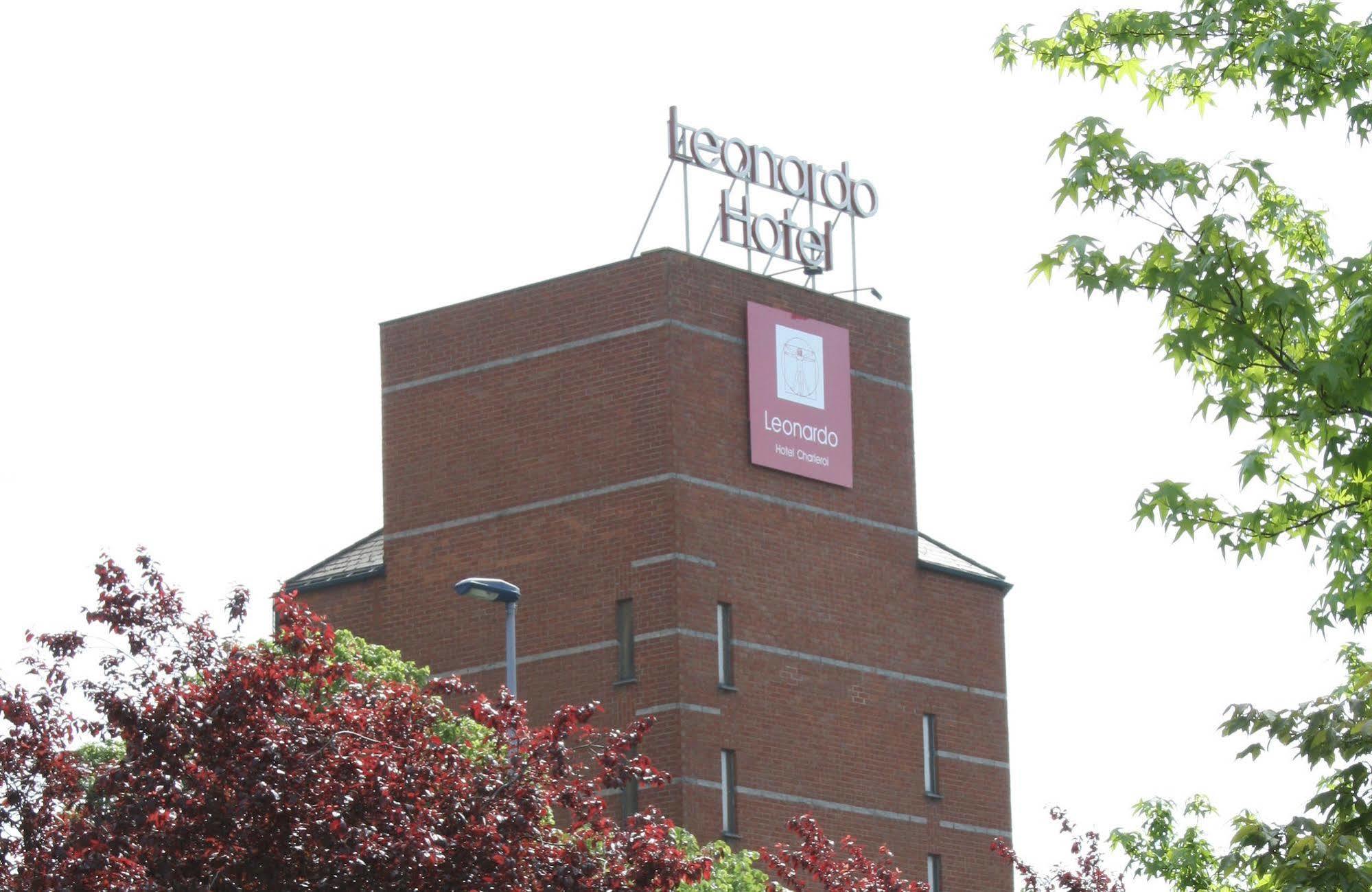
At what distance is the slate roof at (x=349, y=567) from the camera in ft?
150

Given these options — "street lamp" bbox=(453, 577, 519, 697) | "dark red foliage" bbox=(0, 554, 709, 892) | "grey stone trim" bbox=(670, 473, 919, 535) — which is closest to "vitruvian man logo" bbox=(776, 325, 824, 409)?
"grey stone trim" bbox=(670, 473, 919, 535)

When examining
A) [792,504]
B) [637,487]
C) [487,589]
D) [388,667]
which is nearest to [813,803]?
[792,504]

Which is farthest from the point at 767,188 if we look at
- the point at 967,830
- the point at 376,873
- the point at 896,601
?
the point at 376,873

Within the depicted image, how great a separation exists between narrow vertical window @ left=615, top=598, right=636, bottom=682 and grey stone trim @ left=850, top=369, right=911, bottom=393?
6419 mm

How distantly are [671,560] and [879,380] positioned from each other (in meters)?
6.38

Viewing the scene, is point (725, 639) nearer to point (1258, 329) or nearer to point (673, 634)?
point (673, 634)

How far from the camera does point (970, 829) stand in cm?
4616

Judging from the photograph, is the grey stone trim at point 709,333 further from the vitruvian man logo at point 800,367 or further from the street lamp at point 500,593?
the street lamp at point 500,593

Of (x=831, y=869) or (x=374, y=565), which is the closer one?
(x=831, y=869)

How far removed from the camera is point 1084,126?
18.7 meters

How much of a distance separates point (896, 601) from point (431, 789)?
29.3m

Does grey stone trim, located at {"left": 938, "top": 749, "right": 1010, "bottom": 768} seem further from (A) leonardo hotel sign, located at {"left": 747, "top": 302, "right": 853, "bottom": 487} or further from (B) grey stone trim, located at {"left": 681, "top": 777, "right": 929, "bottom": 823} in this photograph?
(A) leonardo hotel sign, located at {"left": 747, "top": 302, "right": 853, "bottom": 487}

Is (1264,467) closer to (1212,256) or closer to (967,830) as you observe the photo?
(1212,256)

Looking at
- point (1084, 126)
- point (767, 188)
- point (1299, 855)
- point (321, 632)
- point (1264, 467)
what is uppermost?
point (767, 188)
